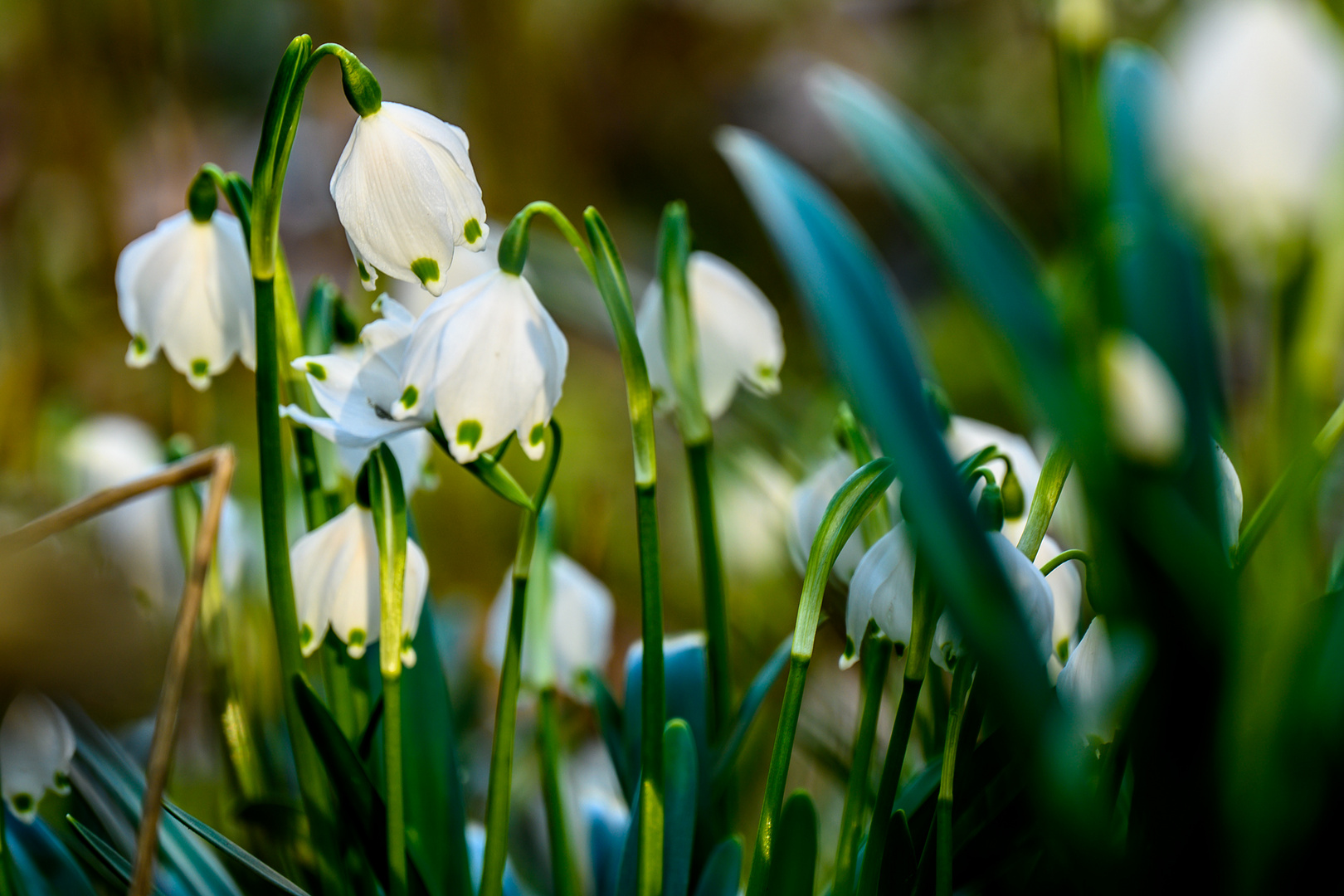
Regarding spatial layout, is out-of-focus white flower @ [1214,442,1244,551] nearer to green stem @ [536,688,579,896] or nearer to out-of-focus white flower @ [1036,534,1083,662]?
Result: out-of-focus white flower @ [1036,534,1083,662]

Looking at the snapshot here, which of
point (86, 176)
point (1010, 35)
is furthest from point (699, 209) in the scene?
point (86, 176)

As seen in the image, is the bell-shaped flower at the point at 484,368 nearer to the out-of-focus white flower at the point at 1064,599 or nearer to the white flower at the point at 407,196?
the white flower at the point at 407,196

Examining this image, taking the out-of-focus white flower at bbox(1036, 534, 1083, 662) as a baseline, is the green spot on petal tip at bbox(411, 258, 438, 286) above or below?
above

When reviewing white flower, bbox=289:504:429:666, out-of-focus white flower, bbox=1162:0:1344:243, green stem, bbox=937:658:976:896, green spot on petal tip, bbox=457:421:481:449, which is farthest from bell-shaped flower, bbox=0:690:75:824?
out-of-focus white flower, bbox=1162:0:1344:243

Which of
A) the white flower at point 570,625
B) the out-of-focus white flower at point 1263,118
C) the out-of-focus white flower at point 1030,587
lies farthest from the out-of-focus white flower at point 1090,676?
the white flower at point 570,625

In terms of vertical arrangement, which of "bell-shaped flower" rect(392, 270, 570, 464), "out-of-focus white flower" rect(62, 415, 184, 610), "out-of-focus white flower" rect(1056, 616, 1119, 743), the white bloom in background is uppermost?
"bell-shaped flower" rect(392, 270, 570, 464)

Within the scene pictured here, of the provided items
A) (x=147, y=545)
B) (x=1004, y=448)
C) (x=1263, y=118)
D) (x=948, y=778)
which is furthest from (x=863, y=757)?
(x=147, y=545)

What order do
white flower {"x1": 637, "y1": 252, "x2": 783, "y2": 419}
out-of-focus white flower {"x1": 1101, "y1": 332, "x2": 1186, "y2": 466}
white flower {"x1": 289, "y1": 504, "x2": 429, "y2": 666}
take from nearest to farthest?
1. out-of-focus white flower {"x1": 1101, "y1": 332, "x2": 1186, "y2": 466}
2. white flower {"x1": 289, "y1": 504, "x2": 429, "y2": 666}
3. white flower {"x1": 637, "y1": 252, "x2": 783, "y2": 419}

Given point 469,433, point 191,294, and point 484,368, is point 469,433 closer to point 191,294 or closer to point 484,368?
point 484,368
